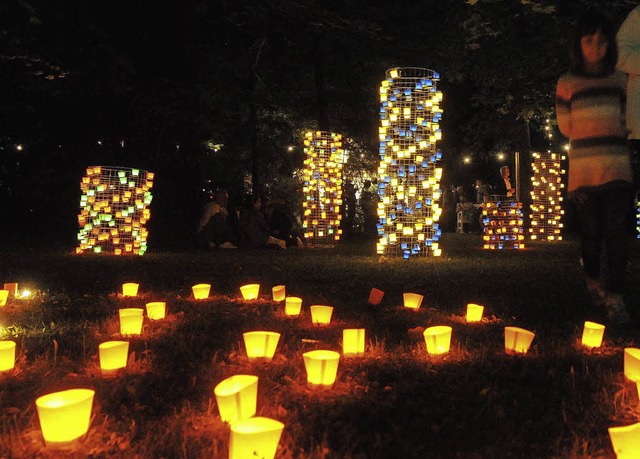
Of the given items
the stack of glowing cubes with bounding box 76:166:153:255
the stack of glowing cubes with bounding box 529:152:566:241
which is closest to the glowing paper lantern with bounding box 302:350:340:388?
the stack of glowing cubes with bounding box 76:166:153:255

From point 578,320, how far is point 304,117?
2345 centimetres

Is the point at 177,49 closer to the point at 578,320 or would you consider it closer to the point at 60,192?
the point at 60,192

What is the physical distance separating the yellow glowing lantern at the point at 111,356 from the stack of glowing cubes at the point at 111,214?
895 centimetres

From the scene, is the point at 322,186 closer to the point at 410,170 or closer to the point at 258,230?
the point at 258,230

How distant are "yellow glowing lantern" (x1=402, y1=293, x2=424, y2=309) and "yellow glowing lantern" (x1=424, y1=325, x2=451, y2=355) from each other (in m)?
1.61

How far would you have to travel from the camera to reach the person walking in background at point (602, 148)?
185 inches

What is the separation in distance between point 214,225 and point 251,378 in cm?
1226

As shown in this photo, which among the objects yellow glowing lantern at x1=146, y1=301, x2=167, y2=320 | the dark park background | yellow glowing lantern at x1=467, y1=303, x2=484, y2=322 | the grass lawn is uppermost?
the dark park background

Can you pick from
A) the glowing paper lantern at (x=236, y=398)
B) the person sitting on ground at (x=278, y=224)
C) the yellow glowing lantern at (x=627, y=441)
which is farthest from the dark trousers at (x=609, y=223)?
the person sitting on ground at (x=278, y=224)

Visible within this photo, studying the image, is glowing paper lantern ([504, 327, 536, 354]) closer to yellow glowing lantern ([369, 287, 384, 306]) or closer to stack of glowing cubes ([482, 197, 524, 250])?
yellow glowing lantern ([369, 287, 384, 306])

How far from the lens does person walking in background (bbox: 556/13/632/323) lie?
4.70m

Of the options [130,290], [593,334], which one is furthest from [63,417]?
[130,290]

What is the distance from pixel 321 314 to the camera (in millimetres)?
4695

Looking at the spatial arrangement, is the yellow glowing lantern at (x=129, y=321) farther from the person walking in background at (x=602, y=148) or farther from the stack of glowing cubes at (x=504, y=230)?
the stack of glowing cubes at (x=504, y=230)
